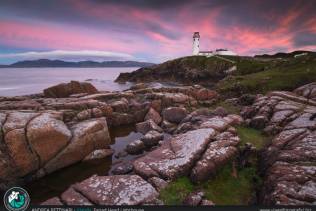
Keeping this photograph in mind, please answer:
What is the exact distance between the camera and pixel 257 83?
140 ft

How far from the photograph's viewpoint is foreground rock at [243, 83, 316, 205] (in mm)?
9695

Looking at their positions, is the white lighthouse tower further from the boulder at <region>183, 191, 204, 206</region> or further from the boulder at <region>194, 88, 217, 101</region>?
the boulder at <region>183, 191, 204, 206</region>

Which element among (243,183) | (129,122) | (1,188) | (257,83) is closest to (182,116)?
(129,122)

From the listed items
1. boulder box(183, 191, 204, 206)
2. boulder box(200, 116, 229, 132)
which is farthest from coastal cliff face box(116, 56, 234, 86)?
boulder box(183, 191, 204, 206)

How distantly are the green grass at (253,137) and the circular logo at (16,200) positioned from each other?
13753 millimetres

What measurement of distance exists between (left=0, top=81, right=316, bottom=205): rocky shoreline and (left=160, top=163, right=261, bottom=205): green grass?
1.15ft

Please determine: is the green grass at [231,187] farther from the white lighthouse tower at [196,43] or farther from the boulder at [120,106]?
the white lighthouse tower at [196,43]

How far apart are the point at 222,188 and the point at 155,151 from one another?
483 cm

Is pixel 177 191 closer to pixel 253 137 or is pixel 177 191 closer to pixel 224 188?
pixel 224 188

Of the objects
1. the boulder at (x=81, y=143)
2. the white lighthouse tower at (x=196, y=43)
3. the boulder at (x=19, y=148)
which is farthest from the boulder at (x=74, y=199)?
the white lighthouse tower at (x=196, y=43)

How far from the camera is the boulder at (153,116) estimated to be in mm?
28525

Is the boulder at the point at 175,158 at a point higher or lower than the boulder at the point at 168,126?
higher

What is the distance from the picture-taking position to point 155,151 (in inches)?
593

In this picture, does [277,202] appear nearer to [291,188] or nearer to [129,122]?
[291,188]
